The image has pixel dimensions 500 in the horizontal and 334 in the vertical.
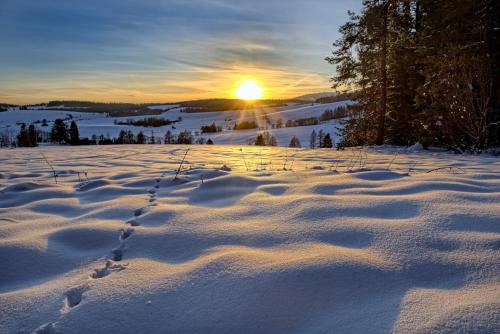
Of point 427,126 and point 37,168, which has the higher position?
point 427,126

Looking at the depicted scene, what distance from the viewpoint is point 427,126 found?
10.5 metres

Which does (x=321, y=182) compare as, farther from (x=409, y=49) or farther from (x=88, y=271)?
(x=409, y=49)

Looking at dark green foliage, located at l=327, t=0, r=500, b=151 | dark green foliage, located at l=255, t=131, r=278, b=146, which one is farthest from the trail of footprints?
dark green foliage, located at l=255, t=131, r=278, b=146

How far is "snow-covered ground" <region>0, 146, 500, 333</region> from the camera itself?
4.72 ft

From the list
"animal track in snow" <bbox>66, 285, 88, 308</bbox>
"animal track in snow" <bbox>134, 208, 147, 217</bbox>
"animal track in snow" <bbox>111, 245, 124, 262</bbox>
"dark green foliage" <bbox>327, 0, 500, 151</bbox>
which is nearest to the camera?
"animal track in snow" <bbox>66, 285, 88, 308</bbox>

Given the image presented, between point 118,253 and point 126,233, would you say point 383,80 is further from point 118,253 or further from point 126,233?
point 118,253

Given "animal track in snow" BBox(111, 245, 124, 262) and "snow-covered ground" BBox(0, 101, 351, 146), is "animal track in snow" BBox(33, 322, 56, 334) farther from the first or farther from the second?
"snow-covered ground" BBox(0, 101, 351, 146)

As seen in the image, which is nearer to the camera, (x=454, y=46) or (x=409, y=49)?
(x=454, y=46)

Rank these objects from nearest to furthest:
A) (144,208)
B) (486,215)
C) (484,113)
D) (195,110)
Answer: (486,215), (144,208), (484,113), (195,110)

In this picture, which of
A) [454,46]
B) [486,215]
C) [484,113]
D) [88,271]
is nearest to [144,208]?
[88,271]

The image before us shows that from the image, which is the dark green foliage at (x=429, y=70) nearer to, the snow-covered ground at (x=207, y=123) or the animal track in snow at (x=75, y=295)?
the animal track in snow at (x=75, y=295)

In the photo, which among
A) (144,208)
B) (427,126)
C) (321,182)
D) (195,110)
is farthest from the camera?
(195,110)

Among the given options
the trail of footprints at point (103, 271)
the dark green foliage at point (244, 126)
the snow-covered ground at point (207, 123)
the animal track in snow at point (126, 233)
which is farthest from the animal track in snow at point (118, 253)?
the dark green foliage at point (244, 126)

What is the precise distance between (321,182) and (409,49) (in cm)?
1073
